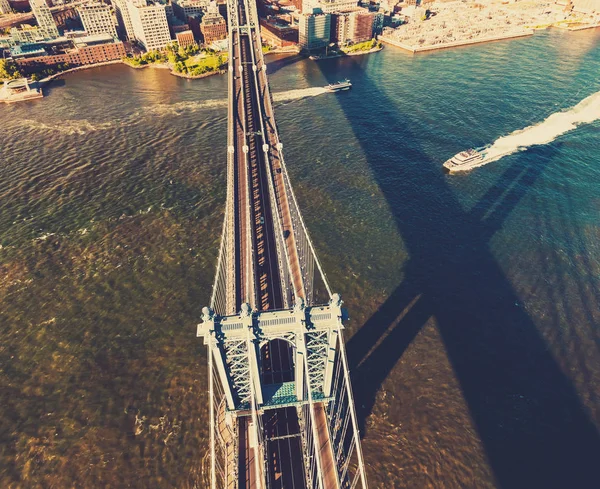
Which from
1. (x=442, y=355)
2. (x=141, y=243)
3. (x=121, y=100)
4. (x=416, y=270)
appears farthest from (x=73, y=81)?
(x=442, y=355)

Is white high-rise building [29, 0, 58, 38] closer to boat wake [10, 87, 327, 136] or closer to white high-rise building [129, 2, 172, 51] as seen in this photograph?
white high-rise building [129, 2, 172, 51]

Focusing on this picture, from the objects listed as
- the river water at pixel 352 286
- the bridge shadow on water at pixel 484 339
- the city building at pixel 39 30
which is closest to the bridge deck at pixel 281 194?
the river water at pixel 352 286

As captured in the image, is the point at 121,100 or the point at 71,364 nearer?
the point at 71,364

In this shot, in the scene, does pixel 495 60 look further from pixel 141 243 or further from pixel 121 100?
pixel 141 243

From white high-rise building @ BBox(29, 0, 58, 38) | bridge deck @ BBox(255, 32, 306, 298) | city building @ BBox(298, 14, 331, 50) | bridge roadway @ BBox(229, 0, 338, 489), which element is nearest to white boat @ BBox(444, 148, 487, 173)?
bridge deck @ BBox(255, 32, 306, 298)

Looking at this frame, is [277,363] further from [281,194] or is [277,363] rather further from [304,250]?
[281,194]

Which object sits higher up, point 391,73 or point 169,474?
point 391,73
